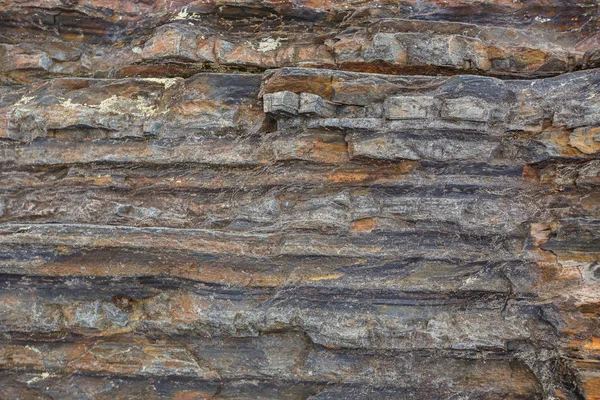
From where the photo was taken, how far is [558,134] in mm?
4500

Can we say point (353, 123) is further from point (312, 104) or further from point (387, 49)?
point (387, 49)

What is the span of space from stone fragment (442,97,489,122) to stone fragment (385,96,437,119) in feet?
0.39

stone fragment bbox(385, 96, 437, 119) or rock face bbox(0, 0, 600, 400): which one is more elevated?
stone fragment bbox(385, 96, 437, 119)

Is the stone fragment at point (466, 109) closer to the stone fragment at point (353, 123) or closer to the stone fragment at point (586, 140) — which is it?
the stone fragment at point (353, 123)

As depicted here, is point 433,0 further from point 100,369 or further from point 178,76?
point 100,369

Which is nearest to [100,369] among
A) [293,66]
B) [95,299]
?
[95,299]

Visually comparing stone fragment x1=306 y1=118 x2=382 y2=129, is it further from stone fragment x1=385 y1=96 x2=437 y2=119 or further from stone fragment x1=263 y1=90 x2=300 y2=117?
stone fragment x1=263 y1=90 x2=300 y2=117

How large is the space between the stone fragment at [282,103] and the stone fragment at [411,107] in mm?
899

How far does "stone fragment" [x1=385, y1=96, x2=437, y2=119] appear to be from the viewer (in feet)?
15.1

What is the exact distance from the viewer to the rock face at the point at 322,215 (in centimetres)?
457

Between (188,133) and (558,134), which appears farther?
(188,133)

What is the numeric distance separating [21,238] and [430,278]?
157 inches

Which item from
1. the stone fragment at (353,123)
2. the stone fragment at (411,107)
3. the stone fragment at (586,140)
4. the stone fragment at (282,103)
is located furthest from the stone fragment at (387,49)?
the stone fragment at (586,140)

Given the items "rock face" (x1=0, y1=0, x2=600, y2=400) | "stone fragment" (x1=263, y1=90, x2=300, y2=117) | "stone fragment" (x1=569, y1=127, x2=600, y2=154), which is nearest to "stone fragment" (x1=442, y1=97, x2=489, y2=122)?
"rock face" (x1=0, y1=0, x2=600, y2=400)
